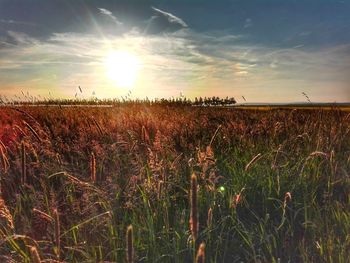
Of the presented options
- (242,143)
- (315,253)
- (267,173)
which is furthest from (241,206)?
(242,143)

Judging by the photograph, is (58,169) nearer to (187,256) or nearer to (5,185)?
(5,185)

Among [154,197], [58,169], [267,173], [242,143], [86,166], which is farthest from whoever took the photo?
[242,143]

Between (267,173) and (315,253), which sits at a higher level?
(267,173)

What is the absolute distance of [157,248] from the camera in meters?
3.33

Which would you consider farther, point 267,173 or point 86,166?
point 86,166

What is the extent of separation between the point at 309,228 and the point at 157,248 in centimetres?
136

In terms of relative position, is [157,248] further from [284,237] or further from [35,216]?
[35,216]

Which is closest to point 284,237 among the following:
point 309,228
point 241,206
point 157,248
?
point 309,228

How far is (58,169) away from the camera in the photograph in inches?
197

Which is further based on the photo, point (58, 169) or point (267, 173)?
point (58, 169)

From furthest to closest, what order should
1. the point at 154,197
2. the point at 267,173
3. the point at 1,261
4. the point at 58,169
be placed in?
the point at 58,169 → the point at 267,173 → the point at 154,197 → the point at 1,261

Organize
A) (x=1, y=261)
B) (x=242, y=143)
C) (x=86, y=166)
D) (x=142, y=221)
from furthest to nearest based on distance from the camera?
(x=242, y=143)
(x=86, y=166)
(x=142, y=221)
(x=1, y=261)

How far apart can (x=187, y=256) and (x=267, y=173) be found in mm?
1696

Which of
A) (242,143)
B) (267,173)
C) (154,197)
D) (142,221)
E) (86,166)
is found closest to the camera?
(142,221)
